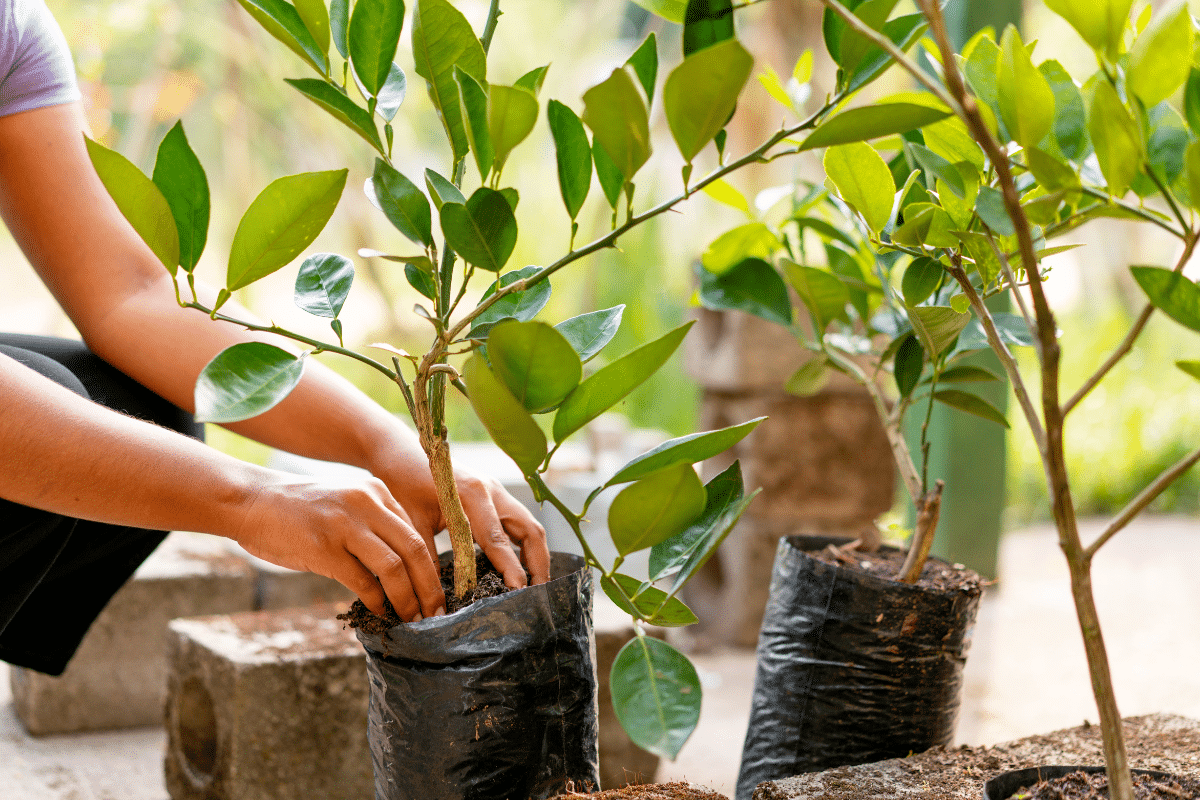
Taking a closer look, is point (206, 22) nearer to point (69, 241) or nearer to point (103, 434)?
point (69, 241)

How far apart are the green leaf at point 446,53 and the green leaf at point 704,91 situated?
0.16 meters

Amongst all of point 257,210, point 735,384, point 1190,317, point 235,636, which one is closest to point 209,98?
point 735,384

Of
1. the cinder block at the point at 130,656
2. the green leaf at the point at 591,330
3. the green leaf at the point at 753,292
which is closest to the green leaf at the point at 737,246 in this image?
the green leaf at the point at 753,292

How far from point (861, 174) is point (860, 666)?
0.44 metres

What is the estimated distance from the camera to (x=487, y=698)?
2.17 ft

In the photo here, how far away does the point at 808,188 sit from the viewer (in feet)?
3.32

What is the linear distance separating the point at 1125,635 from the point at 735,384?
41.4 inches

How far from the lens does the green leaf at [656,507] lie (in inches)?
20.8

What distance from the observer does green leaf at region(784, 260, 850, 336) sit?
0.91 metres

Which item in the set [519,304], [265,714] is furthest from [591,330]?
[265,714]

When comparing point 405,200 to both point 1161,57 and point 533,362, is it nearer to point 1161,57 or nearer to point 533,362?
point 533,362

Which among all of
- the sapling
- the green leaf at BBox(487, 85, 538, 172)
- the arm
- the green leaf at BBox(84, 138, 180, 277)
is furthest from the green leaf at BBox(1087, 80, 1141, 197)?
the arm

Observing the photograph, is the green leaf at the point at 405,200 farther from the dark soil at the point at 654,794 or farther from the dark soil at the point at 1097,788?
the dark soil at the point at 1097,788

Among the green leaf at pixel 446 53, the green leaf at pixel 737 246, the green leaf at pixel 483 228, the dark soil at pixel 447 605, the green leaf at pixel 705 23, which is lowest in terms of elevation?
the dark soil at pixel 447 605
